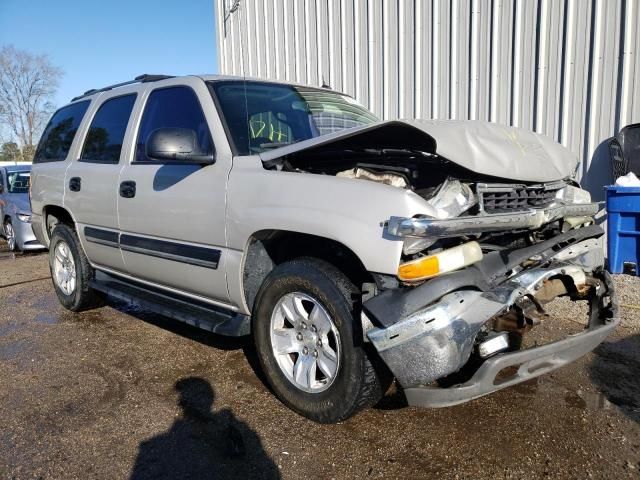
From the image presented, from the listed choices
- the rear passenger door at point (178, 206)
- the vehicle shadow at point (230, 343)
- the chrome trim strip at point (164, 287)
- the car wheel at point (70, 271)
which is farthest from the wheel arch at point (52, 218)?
the rear passenger door at point (178, 206)

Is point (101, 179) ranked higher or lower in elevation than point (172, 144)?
lower

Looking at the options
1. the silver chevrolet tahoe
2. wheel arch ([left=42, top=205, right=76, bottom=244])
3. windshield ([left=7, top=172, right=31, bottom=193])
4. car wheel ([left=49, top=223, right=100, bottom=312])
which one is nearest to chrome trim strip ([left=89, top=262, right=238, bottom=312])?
the silver chevrolet tahoe

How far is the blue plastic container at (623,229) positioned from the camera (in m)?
5.02

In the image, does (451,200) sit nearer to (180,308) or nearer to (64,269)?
(180,308)

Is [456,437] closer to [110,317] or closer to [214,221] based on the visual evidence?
[214,221]

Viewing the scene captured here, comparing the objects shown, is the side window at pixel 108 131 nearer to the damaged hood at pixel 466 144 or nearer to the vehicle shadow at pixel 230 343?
the vehicle shadow at pixel 230 343

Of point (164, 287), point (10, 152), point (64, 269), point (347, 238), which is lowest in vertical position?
point (64, 269)

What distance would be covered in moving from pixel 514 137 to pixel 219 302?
80.7 inches

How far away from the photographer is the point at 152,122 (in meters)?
Result: 3.82

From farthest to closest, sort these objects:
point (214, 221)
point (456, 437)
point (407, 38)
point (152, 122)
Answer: point (407, 38) → point (152, 122) → point (214, 221) → point (456, 437)

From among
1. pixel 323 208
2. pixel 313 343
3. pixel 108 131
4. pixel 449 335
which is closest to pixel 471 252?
pixel 449 335

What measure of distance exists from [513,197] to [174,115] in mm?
2340

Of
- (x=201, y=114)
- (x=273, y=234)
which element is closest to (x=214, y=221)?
(x=273, y=234)

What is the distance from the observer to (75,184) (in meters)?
4.49
